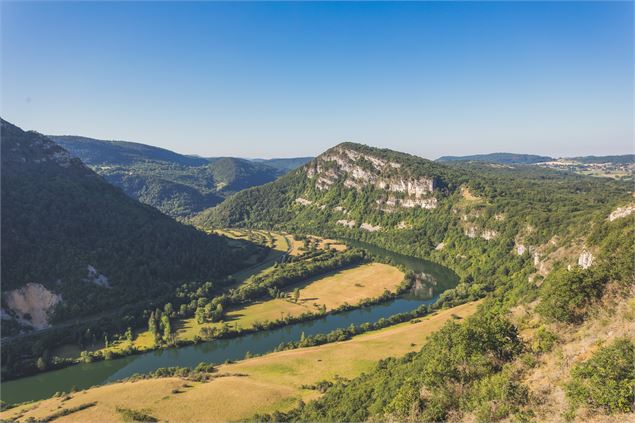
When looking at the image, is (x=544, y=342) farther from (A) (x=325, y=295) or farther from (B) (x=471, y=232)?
(B) (x=471, y=232)

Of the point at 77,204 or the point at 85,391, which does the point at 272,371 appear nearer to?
the point at 85,391

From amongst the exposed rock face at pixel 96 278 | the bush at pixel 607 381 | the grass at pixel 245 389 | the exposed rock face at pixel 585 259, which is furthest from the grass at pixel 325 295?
the bush at pixel 607 381

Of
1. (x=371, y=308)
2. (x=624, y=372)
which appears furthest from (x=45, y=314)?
(x=624, y=372)

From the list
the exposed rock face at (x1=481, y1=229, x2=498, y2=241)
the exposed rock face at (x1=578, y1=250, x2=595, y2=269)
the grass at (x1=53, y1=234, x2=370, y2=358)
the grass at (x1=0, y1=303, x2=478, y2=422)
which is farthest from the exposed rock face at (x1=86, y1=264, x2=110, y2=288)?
the exposed rock face at (x1=481, y1=229, x2=498, y2=241)

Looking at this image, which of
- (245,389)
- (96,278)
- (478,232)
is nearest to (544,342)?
(245,389)

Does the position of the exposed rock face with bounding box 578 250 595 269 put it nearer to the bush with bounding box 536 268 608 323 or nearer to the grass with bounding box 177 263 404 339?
the bush with bounding box 536 268 608 323
